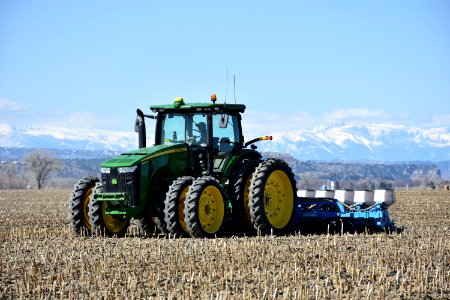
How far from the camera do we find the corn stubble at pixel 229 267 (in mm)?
10688

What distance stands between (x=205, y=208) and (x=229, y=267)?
378cm

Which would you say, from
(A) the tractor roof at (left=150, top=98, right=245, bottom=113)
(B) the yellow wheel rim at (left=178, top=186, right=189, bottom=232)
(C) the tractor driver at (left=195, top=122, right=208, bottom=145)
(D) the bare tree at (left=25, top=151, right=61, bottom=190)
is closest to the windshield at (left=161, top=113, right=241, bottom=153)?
(C) the tractor driver at (left=195, top=122, right=208, bottom=145)

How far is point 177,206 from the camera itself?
1559 cm

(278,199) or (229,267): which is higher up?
(278,199)

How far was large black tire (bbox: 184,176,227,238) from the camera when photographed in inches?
606

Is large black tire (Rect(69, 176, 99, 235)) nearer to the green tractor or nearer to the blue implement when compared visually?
the green tractor

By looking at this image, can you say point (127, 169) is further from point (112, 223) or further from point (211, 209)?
point (211, 209)

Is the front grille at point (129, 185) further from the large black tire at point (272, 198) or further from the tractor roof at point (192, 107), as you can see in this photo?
the large black tire at point (272, 198)

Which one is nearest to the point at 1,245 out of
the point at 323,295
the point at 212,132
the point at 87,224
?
the point at 87,224

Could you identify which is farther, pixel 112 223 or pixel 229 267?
pixel 112 223

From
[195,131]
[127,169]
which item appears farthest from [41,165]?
[127,169]

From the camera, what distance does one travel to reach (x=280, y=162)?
675 inches

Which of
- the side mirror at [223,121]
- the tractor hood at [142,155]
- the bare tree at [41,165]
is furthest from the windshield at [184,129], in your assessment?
the bare tree at [41,165]

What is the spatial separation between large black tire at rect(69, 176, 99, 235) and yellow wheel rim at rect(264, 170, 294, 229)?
349 cm
